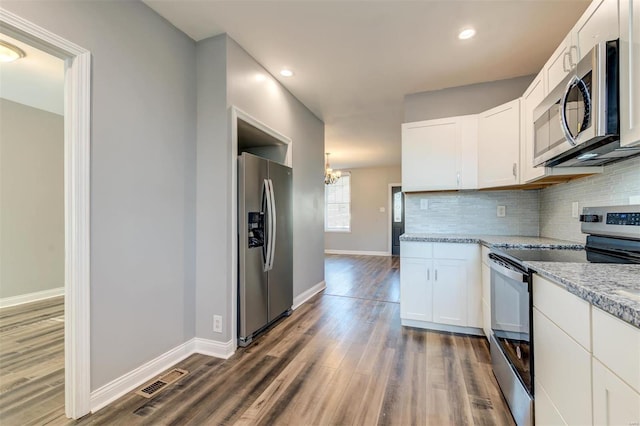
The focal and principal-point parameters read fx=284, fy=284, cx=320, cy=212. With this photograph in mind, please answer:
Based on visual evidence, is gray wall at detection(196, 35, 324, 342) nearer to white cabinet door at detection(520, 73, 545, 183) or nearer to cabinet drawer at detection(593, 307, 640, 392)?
cabinet drawer at detection(593, 307, 640, 392)

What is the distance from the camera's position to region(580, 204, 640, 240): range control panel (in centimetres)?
147

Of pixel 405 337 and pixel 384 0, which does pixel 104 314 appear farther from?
pixel 384 0

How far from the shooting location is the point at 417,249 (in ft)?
9.33

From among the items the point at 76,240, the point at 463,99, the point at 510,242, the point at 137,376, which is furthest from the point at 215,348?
the point at 463,99

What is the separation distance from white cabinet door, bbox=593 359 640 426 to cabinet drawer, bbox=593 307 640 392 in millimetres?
24

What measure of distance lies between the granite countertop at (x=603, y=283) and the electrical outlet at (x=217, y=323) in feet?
7.09

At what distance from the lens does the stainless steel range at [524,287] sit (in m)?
1.44

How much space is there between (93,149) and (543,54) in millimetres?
3695

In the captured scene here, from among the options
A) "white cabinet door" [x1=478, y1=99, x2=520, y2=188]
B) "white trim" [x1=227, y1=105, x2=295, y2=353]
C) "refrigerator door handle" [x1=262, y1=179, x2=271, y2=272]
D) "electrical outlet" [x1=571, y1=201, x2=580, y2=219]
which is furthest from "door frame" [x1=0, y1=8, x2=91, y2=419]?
"electrical outlet" [x1=571, y1=201, x2=580, y2=219]

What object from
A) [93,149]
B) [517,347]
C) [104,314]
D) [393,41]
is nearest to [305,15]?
[393,41]

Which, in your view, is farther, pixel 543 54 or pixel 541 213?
pixel 541 213

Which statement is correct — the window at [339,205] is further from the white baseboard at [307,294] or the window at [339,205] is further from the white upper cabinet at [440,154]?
the white upper cabinet at [440,154]

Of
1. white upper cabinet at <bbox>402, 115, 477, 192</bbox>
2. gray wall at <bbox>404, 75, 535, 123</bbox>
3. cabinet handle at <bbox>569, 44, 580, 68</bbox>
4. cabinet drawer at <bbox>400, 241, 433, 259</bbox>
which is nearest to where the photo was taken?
cabinet handle at <bbox>569, 44, 580, 68</bbox>

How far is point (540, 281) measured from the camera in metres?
1.32
